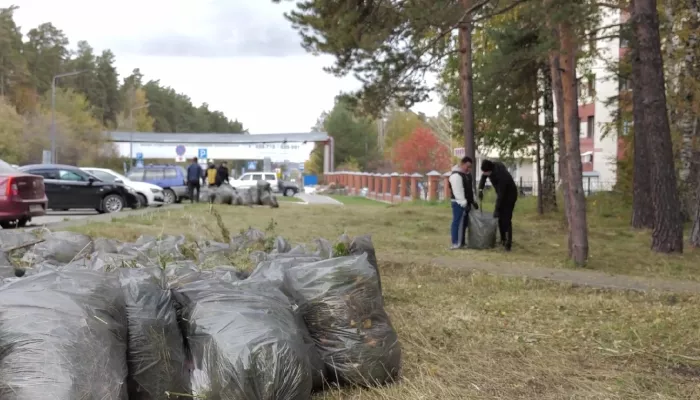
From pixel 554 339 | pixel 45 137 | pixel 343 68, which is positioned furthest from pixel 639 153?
pixel 45 137

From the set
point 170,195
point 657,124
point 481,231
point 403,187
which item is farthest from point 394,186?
point 657,124

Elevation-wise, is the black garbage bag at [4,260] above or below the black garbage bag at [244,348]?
above

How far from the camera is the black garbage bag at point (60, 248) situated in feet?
21.4

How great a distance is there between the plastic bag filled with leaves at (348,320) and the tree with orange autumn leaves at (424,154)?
220 feet

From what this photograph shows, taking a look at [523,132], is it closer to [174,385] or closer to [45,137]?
[174,385]

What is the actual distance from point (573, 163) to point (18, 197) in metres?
9.86

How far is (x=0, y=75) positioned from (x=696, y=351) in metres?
70.0

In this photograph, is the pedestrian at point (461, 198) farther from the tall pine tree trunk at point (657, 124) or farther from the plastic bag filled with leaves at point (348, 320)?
the plastic bag filled with leaves at point (348, 320)

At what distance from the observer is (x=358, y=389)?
474 cm

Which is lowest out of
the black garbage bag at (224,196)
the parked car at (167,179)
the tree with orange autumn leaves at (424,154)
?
the black garbage bag at (224,196)

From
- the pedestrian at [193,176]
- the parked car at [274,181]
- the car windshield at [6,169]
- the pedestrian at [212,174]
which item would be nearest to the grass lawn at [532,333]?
the car windshield at [6,169]

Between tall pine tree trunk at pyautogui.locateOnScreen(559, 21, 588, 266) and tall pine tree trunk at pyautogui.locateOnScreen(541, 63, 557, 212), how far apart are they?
31.8 ft

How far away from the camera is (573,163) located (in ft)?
35.6

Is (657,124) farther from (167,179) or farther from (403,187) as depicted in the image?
(403,187)
